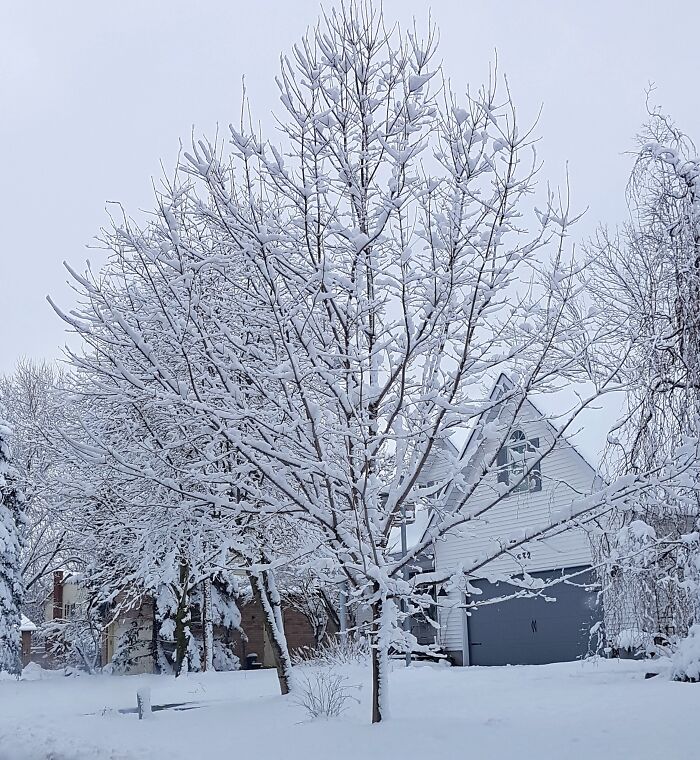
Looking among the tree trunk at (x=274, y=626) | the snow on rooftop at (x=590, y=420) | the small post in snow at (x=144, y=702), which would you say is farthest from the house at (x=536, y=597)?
the small post in snow at (x=144, y=702)

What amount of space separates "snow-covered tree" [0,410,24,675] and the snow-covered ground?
10473mm

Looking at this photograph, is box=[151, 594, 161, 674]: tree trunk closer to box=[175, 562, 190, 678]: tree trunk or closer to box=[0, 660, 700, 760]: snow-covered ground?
box=[175, 562, 190, 678]: tree trunk

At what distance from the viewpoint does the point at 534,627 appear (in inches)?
725

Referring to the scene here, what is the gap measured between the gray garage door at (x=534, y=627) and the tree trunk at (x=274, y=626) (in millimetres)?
5495

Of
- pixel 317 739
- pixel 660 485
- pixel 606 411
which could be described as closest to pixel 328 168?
pixel 660 485

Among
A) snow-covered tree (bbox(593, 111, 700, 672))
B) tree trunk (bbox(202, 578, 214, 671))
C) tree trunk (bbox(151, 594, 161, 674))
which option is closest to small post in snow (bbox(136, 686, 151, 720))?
snow-covered tree (bbox(593, 111, 700, 672))

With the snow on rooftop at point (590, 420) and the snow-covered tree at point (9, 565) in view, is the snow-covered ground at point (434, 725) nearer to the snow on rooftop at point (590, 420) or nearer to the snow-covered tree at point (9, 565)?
the snow on rooftop at point (590, 420)

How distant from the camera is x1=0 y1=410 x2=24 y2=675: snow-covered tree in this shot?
24.0 meters

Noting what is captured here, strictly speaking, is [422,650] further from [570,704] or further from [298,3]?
[298,3]

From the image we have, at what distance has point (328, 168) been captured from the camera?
7.88m

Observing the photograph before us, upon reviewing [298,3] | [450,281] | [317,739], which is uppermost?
[298,3]

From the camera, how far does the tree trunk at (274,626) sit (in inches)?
483

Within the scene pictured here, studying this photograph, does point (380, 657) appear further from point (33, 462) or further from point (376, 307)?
point (33, 462)

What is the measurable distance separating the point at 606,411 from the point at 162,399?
44.9 ft
